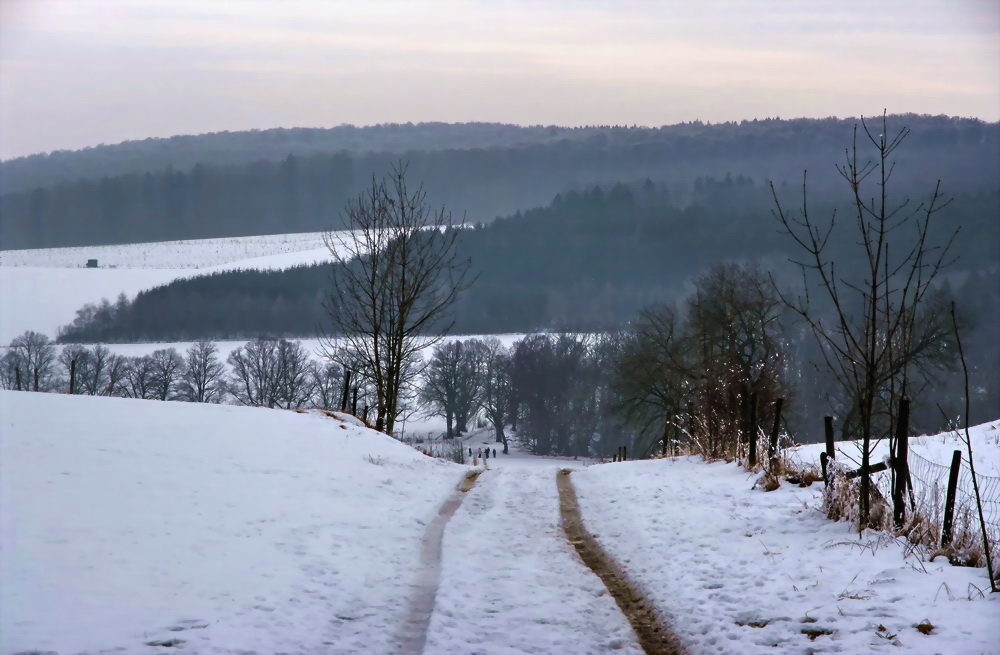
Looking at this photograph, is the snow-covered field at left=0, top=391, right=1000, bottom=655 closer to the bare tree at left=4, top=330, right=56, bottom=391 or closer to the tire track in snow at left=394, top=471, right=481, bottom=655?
the tire track in snow at left=394, top=471, right=481, bottom=655

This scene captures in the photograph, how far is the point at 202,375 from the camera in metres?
74.4

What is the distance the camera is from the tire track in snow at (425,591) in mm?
5734

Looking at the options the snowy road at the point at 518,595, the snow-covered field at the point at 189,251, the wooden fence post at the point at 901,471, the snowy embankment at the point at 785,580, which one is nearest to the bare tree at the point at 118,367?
the snow-covered field at the point at 189,251

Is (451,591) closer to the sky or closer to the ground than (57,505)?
closer to the ground

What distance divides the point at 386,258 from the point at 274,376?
61357 millimetres

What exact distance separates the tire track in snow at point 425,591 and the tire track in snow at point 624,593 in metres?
1.60

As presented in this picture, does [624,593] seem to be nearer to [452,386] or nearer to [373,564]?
[373,564]

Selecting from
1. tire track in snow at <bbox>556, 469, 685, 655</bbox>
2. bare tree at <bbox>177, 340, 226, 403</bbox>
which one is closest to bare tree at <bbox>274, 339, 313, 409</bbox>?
bare tree at <bbox>177, 340, 226, 403</bbox>

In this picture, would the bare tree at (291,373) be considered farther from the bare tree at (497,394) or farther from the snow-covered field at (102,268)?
the bare tree at (497,394)

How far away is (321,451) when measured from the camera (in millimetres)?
13414

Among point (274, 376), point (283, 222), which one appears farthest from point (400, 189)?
point (274, 376)

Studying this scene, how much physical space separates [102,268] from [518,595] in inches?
2289

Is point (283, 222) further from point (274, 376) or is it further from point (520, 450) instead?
point (520, 450)

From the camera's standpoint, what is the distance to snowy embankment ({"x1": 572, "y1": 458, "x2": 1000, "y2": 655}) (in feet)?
17.9
